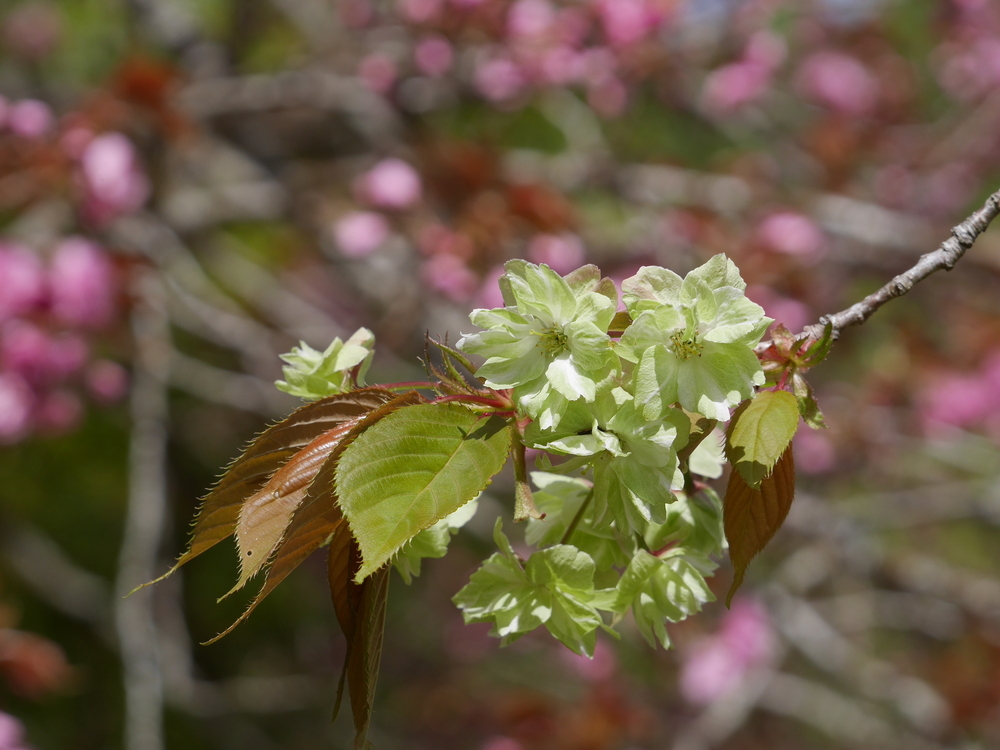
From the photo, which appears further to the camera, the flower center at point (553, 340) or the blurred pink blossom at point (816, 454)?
the blurred pink blossom at point (816, 454)

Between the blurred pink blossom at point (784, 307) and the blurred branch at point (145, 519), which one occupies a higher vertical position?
the blurred pink blossom at point (784, 307)

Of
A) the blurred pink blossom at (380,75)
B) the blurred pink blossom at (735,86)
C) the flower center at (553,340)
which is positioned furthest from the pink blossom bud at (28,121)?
the flower center at (553,340)

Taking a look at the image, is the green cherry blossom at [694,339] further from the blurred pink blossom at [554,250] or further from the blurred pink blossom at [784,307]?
the blurred pink blossom at [784,307]

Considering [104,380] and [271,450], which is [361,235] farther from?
[271,450]

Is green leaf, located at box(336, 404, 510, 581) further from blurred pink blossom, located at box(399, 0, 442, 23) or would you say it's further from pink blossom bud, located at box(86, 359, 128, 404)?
blurred pink blossom, located at box(399, 0, 442, 23)

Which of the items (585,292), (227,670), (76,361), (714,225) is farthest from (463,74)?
(227,670)

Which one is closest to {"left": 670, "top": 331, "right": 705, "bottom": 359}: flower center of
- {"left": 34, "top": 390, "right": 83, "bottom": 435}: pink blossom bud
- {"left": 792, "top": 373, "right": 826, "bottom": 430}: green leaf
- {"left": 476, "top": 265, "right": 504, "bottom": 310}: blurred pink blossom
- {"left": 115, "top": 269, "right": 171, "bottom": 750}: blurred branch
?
{"left": 792, "top": 373, "right": 826, "bottom": 430}: green leaf
